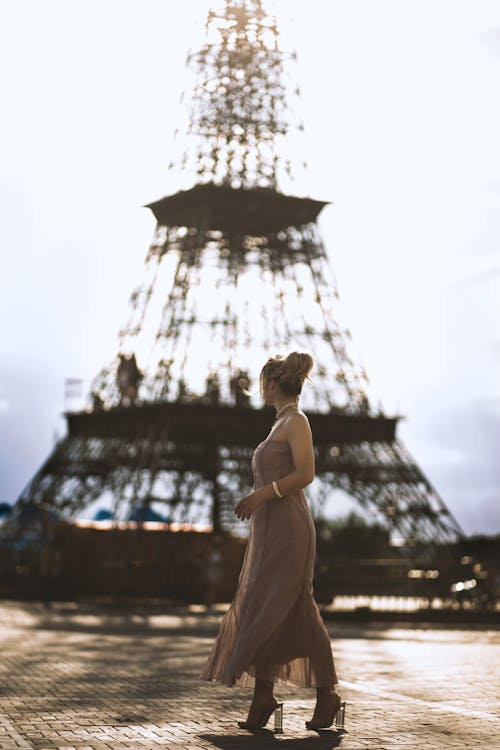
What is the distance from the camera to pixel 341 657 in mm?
14969

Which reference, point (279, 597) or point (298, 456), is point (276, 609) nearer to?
point (279, 597)

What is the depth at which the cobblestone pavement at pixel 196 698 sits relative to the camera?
7586mm

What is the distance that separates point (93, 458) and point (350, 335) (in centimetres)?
1017

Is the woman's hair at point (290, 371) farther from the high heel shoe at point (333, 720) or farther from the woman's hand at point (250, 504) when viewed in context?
the high heel shoe at point (333, 720)

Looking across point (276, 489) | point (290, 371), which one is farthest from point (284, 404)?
point (276, 489)

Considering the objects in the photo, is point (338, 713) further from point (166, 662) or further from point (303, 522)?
point (166, 662)

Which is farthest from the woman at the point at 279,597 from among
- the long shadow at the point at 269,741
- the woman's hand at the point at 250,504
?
the long shadow at the point at 269,741

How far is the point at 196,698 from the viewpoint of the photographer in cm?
972

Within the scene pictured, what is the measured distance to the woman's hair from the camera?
8.49 m

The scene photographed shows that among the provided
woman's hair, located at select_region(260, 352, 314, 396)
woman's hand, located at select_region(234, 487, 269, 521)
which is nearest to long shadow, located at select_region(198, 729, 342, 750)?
woman's hand, located at select_region(234, 487, 269, 521)

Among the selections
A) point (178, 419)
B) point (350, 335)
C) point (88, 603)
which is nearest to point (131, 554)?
point (88, 603)

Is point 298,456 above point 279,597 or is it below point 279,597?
above

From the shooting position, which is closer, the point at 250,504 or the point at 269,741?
the point at 269,741

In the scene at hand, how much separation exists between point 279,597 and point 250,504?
0.58 meters
